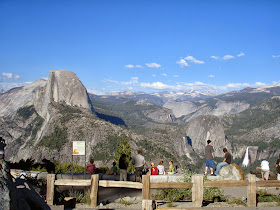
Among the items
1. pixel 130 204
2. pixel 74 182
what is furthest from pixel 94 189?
pixel 130 204

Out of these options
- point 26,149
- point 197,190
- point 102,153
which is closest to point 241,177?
point 197,190

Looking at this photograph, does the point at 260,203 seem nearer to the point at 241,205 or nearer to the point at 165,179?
the point at 241,205

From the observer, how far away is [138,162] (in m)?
17.7

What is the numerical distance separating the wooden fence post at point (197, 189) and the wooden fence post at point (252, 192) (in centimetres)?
210

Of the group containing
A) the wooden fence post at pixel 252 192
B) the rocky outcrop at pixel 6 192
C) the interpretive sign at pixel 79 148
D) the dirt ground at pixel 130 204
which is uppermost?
the interpretive sign at pixel 79 148

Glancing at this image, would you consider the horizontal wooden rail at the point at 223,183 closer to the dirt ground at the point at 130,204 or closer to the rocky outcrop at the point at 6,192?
the dirt ground at the point at 130,204

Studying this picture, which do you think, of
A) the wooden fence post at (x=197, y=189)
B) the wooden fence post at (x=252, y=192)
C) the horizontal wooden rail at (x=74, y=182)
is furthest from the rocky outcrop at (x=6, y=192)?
the wooden fence post at (x=252, y=192)

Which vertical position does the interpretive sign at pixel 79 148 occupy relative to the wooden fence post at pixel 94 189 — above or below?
above

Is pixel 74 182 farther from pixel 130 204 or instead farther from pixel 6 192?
pixel 6 192

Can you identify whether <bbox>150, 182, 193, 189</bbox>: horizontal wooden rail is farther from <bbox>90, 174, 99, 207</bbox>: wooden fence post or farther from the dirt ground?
<bbox>90, 174, 99, 207</bbox>: wooden fence post

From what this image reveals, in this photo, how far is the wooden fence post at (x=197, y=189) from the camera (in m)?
13.5

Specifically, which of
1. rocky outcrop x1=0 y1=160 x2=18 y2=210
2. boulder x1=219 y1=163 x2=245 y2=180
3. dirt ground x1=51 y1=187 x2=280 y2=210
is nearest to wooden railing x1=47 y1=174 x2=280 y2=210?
dirt ground x1=51 y1=187 x2=280 y2=210

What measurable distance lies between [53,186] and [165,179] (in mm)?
6301

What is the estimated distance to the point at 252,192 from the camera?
13992 millimetres
